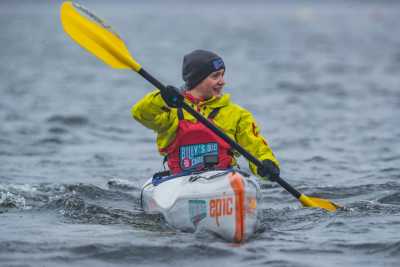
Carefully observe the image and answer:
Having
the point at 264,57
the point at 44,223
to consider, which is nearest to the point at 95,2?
the point at 264,57

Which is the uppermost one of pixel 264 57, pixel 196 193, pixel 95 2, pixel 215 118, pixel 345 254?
pixel 95 2

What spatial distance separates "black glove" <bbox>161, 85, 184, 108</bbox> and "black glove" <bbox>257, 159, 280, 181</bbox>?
2.93 ft

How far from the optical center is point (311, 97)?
63.0 ft

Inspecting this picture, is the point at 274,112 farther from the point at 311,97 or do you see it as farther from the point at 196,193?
the point at 196,193

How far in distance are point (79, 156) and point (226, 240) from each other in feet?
17.9

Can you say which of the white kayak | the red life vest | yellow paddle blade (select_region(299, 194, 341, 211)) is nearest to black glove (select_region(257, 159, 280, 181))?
the red life vest

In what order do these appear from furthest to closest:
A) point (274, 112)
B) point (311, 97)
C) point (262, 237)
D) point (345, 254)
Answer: point (311, 97) → point (274, 112) → point (262, 237) → point (345, 254)

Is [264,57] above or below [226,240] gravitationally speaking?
above

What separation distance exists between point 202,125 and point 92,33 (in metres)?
1.31

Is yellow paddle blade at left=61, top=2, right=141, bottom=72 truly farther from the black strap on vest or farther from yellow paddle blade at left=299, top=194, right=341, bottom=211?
yellow paddle blade at left=299, top=194, right=341, bottom=211

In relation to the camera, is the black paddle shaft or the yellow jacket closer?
the black paddle shaft

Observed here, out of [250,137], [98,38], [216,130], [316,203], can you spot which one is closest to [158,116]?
[216,130]

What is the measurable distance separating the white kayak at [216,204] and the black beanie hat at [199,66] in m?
0.91

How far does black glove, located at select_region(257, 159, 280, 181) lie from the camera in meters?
7.31
